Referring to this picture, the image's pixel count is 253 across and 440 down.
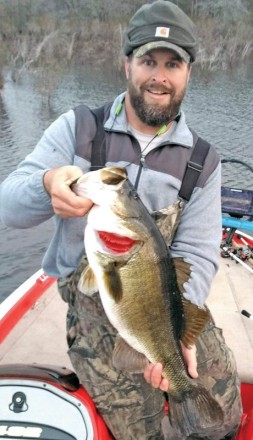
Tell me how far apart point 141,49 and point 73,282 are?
1.46 meters

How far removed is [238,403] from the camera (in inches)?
112

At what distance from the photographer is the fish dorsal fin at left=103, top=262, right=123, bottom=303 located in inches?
82.2

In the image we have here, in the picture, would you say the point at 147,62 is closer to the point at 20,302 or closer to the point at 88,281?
the point at 88,281

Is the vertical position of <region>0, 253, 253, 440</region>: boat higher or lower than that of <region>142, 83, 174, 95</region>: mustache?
lower

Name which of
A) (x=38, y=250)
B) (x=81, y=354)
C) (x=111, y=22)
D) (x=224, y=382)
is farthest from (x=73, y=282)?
(x=111, y=22)

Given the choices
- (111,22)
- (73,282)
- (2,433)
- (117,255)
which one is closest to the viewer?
(117,255)

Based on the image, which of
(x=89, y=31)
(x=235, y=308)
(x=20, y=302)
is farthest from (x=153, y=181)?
(x=89, y=31)

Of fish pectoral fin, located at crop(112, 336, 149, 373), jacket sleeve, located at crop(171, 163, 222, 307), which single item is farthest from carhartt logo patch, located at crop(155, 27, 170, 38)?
fish pectoral fin, located at crop(112, 336, 149, 373)

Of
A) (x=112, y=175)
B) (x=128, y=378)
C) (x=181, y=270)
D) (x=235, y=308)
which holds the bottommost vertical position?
(x=235, y=308)

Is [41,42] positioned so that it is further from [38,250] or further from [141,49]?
→ [141,49]

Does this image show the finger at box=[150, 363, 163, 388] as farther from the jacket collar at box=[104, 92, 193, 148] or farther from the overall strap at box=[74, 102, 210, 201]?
the jacket collar at box=[104, 92, 193, 148]

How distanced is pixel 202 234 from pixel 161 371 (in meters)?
0.99

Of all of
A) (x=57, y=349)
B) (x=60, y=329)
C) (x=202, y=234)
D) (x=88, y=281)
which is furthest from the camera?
(x=60, y=329)

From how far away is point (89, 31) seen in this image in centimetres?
3906
